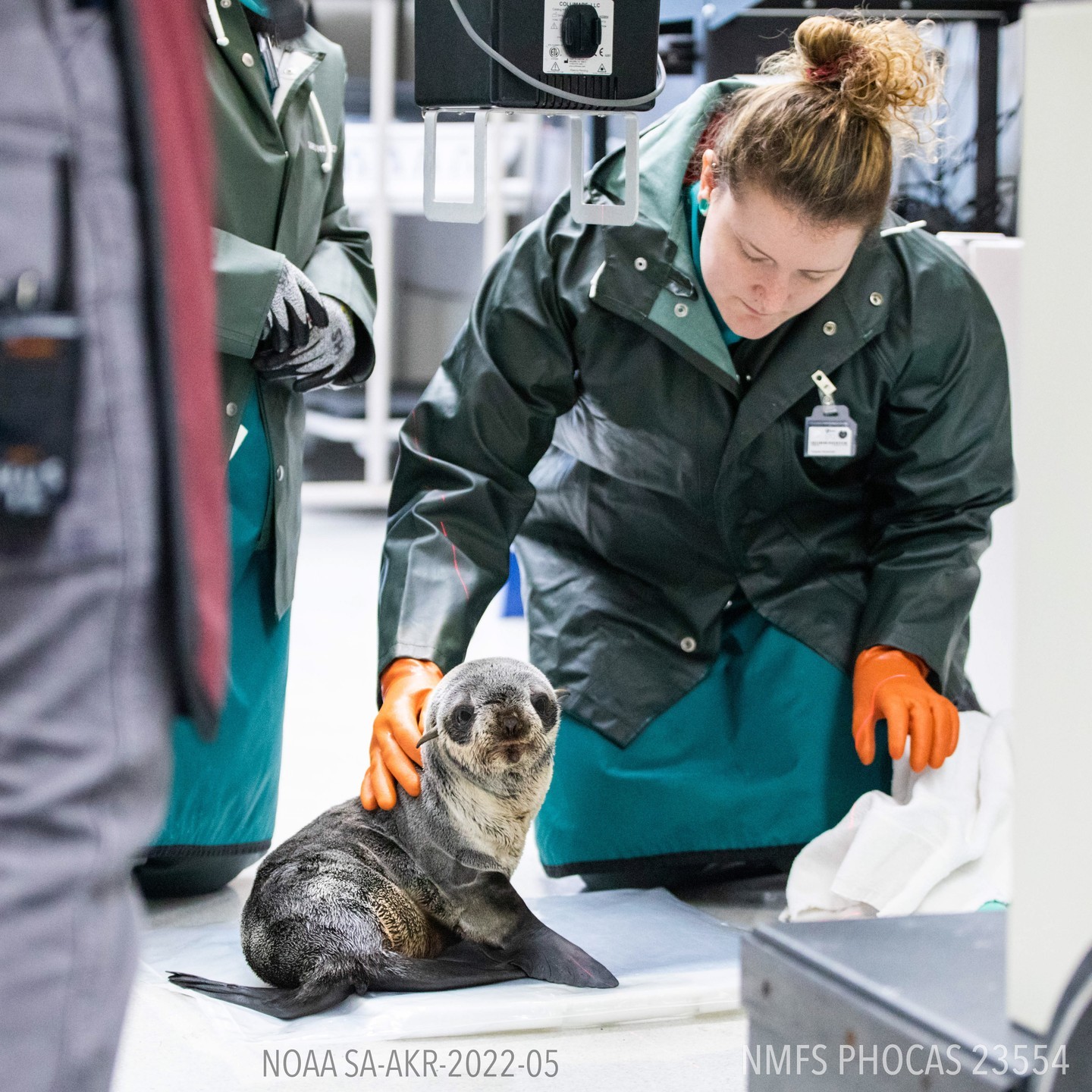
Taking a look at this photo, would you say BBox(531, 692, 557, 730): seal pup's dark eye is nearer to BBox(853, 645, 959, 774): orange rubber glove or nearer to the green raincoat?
the green raincoat

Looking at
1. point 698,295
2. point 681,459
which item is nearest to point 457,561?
point 681,459

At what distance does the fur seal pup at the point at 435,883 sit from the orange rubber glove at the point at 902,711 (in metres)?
0.47

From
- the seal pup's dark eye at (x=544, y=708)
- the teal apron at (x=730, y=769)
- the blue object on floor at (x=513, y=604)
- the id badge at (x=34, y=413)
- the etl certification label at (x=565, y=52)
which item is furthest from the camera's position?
the blue object on floor at (x=513, y=604)

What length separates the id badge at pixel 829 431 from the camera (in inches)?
80.1

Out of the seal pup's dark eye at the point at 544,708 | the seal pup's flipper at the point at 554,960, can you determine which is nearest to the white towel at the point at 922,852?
the seal pup's flipper at the point at 554,960

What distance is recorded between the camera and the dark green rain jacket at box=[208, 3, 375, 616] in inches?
72.9

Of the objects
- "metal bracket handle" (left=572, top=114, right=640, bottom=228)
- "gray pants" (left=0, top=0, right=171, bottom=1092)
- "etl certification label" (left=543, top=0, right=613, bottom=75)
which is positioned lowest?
"gray pants" (left=0, top=0, right=171, bottom=1092)

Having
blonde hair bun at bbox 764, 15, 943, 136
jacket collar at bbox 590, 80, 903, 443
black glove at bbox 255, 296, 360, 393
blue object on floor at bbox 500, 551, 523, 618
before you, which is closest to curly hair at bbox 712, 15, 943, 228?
blonde hair bun at bbox 764, 15, 943, 136

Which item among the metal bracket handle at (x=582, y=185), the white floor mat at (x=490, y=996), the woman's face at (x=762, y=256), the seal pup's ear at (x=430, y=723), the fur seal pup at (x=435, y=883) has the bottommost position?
the white floor mat at (x=490, y=996)

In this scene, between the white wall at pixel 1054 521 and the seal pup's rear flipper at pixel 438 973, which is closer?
the white wall at pixel 1054 521

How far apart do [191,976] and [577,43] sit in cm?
122

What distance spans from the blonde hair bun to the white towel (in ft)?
2.90

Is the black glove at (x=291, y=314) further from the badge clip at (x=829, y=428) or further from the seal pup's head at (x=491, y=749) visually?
the badge clip at (x=829, y=428)

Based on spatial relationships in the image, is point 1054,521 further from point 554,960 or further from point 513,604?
point 513,604
